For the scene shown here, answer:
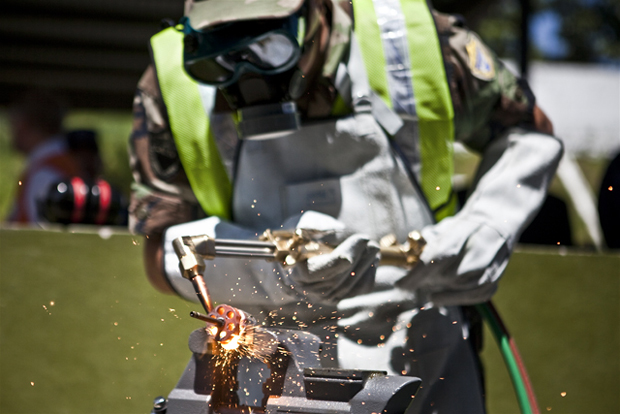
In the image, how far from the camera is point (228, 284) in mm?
940

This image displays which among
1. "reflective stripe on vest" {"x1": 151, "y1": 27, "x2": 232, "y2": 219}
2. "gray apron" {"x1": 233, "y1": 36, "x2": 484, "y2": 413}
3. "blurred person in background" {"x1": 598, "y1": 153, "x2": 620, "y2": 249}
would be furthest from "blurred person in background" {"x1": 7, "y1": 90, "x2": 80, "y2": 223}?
"blurred person in background" {"x1": 598, "y1": 153, "x2": 620, "y2": 249}

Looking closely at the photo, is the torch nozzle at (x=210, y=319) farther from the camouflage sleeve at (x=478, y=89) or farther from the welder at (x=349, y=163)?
the camouflage sleeve at (x=478, y=89)

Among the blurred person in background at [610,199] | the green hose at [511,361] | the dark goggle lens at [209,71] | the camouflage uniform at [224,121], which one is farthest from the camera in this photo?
the blurred person in background at [610,199]

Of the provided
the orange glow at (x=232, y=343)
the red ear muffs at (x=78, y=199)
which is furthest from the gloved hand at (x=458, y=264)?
the red ear muffs at (x=78, y=199)

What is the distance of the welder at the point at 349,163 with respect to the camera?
0.96 m

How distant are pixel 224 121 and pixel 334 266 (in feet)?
1.43

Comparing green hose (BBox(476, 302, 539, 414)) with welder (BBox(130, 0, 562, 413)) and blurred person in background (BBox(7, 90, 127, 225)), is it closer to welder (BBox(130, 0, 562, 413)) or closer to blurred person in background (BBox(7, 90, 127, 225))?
welder (BBox(130, 0, 562, 413))

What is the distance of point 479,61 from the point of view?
1272mm

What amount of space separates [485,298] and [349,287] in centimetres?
33

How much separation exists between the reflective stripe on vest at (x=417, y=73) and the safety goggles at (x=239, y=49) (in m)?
0.23

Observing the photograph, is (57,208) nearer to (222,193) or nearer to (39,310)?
(39,310)

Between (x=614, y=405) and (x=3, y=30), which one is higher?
(x=3, y=30)

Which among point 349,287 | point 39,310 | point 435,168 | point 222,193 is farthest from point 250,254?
point 39,310

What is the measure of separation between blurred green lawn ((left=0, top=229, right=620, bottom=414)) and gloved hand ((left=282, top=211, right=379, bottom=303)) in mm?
1094
